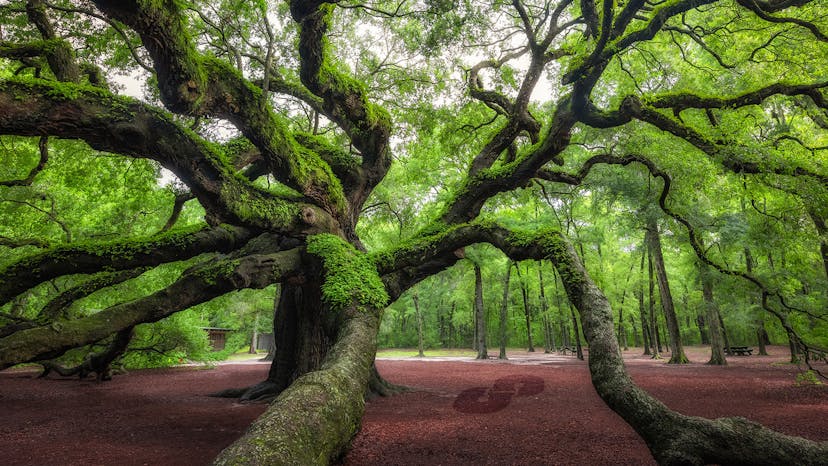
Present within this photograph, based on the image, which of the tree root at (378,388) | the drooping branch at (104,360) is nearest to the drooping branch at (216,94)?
the tree root at (378,388)

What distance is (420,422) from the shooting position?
21.2ft

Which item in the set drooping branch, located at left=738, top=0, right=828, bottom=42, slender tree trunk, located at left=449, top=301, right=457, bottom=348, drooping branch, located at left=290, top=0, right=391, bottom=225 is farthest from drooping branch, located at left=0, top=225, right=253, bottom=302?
slender tree trunk, located at left=449, top=301, right=457, bottom=348

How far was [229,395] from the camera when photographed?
9.30m

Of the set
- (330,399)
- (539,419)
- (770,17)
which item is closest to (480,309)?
(539,419)

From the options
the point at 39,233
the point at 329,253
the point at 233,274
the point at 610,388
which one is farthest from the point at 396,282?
the point at 39,233

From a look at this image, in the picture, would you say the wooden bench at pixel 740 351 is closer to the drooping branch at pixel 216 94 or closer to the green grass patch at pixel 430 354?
the green grass patch at pixel 430 354

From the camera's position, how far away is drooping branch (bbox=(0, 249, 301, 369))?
14.4 ft

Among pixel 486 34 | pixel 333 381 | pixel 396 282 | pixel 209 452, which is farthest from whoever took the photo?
pixel 486 34

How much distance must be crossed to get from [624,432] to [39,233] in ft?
58.5

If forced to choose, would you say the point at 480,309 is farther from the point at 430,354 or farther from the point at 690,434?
the point at 690,434

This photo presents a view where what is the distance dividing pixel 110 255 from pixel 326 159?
4.63 meters

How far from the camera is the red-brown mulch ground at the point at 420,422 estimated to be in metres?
4.67

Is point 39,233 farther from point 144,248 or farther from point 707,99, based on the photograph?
point 707,99

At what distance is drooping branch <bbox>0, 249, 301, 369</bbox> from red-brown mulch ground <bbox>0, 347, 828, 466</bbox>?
1.34 m
